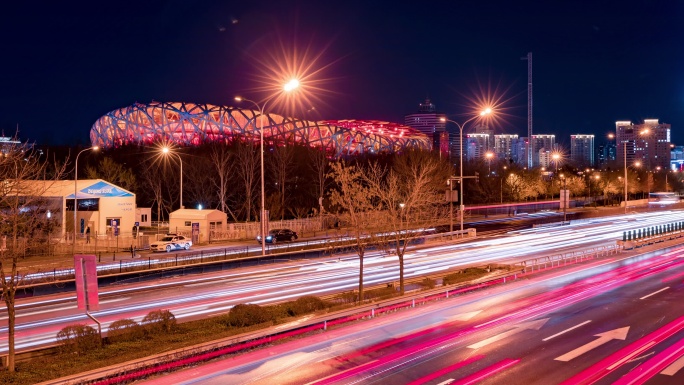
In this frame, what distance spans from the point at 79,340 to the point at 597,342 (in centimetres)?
1213

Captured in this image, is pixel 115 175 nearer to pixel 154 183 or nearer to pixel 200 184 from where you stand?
pixel 154 183

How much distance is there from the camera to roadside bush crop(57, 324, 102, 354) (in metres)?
14.1

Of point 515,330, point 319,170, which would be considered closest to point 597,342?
point 515,330

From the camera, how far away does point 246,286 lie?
85.6 feet

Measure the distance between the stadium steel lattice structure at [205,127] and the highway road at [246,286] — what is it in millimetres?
77178

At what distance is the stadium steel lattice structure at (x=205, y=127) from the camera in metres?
121

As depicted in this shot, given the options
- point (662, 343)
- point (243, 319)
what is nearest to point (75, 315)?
point (243, 319)

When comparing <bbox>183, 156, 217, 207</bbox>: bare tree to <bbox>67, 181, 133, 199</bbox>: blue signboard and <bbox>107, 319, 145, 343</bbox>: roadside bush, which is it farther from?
<bbox>107, 319, 145, 343</bbox>: roadside bush

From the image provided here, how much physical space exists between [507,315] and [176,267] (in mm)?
16749

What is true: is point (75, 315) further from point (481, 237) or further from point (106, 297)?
point (481, 237)

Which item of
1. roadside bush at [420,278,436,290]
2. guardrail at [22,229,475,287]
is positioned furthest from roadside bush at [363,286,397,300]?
guardrail at [22,229,475,287]

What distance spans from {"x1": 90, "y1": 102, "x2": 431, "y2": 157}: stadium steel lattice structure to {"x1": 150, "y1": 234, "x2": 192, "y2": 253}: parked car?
7285 cm

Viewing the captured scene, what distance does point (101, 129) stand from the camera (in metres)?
136

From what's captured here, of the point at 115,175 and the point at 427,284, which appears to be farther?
the point at 115,175
